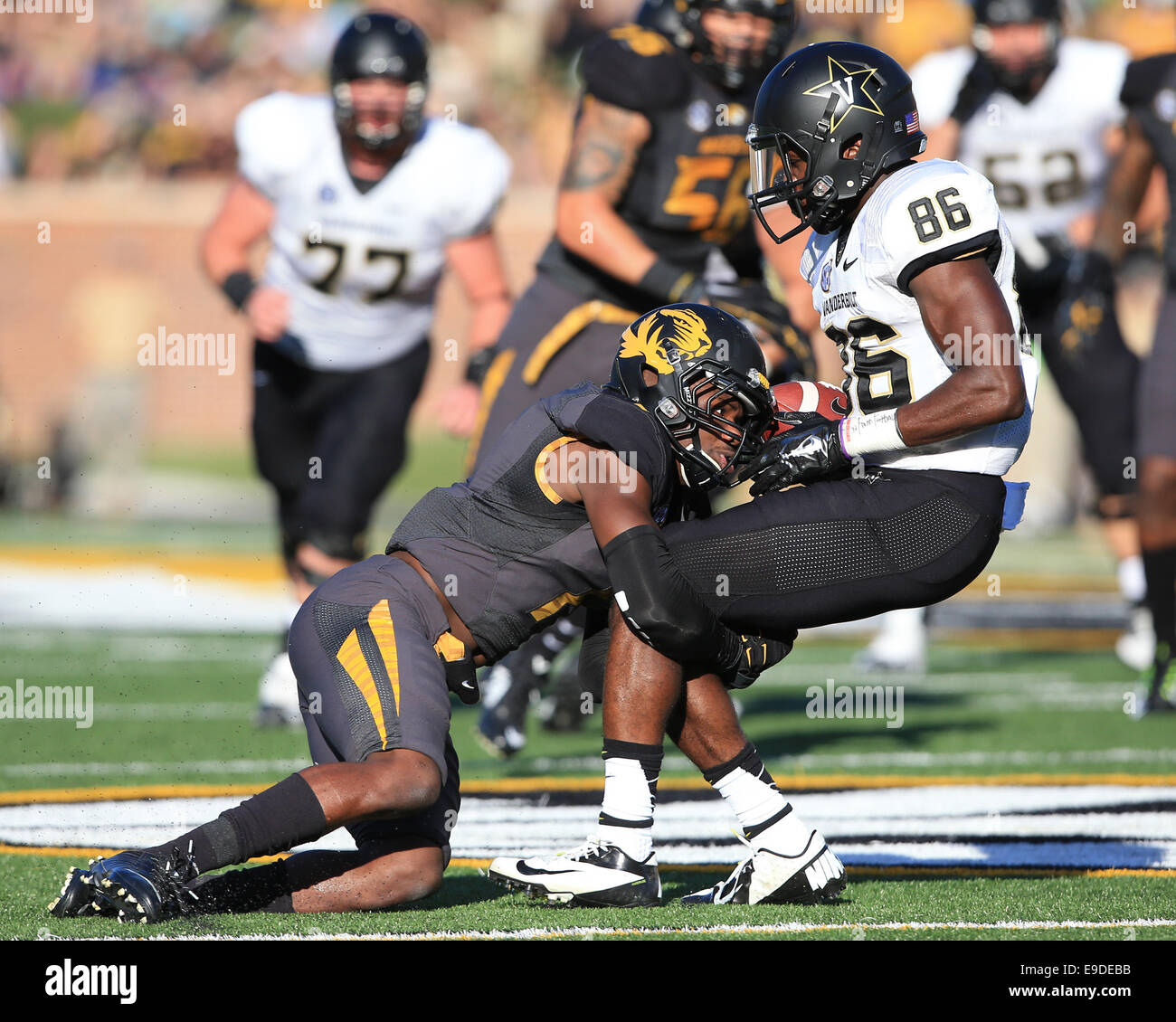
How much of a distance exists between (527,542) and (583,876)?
68 cm

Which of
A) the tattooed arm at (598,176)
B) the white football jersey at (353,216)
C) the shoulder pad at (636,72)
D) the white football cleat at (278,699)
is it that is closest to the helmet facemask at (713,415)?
the tattooed arm at (598,176)

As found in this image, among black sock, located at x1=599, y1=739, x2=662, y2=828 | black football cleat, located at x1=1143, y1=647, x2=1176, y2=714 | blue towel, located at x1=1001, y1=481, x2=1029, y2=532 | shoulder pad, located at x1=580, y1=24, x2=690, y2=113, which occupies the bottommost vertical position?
black football cleat, located at x1=1143, y1=647, x2=1176, y2=714

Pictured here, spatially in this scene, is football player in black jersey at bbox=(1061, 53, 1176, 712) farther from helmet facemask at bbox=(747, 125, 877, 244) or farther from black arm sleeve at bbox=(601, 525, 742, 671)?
black arm sleeve at bbox=(601, 525, 742, 671)

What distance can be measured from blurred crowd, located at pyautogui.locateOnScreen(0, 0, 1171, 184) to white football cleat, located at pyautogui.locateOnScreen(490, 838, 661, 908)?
16427 millimetres

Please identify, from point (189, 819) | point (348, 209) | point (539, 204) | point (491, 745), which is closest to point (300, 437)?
point (348, 209)

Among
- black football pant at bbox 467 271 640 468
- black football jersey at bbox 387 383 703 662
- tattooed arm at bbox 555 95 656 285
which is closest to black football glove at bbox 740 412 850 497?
black football jersey at bbox 387 383 703 662

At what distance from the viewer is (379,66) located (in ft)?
21.4

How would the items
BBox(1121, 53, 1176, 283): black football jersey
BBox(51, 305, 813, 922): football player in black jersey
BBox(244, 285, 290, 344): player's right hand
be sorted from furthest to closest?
BBox(1121, 53, 1176, 283): black football jersey → BBox(244, 285, 290, 344): player's right hand → BBox(51, 305, 813, 922): football player in black jersey

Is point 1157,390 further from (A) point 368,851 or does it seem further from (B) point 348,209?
(A) point 368,851

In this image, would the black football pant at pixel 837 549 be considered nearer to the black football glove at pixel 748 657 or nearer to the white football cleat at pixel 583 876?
the black football glove at pixel 748 657

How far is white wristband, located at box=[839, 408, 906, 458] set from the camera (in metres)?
3.61

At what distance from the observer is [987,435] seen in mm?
3676

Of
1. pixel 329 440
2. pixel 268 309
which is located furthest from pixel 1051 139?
pixel 268 309

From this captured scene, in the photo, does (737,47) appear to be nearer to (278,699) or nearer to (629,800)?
(278,699)
